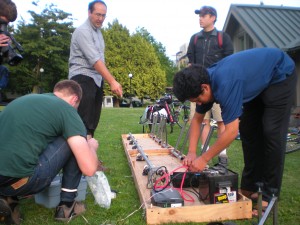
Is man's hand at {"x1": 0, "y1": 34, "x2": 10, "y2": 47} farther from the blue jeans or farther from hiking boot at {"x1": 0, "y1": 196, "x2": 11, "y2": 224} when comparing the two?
hiking boot at {"x1": 0, "y1": 196, "x2": 11, "y2": 224}

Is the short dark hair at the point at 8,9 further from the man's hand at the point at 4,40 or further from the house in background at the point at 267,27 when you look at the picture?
the house in background at the point at 267,27

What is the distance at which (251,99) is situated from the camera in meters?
2.53

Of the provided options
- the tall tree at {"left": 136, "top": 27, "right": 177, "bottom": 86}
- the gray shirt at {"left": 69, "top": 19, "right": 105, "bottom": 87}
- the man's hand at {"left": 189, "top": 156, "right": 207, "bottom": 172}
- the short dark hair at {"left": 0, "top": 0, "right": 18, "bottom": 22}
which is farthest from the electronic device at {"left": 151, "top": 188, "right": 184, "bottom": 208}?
the tall tree at {"left": 136, "top": 27, "right": 177, "bottom": 86}

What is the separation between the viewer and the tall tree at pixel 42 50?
115 ft

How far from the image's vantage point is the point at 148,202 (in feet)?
8.98

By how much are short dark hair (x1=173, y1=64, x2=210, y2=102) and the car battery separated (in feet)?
2.38

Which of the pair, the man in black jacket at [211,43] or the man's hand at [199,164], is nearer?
the man's hand at [199,164]

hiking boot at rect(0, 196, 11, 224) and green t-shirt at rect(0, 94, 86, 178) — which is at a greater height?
green t-shirt at rect(0, 94, 86, 178)

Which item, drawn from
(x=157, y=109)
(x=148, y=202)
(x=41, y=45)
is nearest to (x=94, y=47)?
(x=148, y=202)

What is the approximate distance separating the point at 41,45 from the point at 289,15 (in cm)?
2850

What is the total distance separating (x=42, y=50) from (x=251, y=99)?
117 feet

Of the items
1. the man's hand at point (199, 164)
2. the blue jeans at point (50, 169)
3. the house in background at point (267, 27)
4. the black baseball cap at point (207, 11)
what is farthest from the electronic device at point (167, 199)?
the house in background at point (267, 27)

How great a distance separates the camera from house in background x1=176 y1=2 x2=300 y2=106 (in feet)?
32.6

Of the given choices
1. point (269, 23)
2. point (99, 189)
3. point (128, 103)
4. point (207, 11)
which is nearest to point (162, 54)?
point (128, 103)
